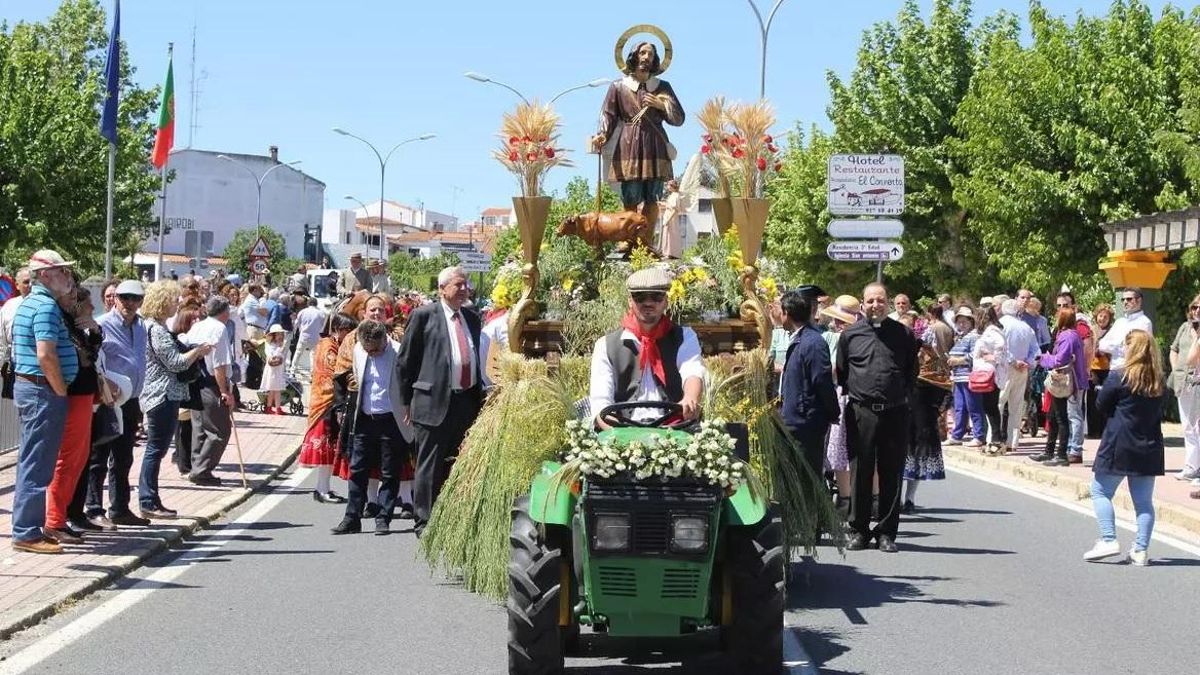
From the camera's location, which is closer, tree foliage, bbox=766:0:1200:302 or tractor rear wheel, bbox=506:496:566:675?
tractor rear wheel, bbox=506:496:566:675

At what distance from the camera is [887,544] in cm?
1256

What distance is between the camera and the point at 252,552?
11984mm

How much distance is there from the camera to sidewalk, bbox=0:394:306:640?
945 centimetres

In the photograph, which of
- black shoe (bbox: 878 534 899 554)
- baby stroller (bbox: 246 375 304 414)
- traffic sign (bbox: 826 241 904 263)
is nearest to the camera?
black shoe (bbox: 878 534 899 554)

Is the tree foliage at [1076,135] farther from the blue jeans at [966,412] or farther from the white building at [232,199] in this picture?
the white building at [232,199]

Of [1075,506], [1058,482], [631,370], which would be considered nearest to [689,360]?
[631,370]

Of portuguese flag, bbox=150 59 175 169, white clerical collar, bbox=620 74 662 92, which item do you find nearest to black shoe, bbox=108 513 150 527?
white clerical collar, bbox=620 74 662 92

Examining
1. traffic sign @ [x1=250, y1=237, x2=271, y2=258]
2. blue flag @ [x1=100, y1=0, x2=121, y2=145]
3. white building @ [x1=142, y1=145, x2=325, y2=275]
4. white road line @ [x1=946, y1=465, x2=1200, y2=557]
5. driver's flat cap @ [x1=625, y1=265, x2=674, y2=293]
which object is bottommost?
white road line @ [x1=946, y1=465, x2=1200, y2=557]

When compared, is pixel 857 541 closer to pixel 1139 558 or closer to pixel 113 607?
pixel 1139 558

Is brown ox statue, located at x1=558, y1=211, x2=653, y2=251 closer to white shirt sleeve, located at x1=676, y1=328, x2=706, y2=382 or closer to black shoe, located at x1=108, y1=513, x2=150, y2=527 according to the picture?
white shirt sleeve, located at x1=676, y1=328, x2=706, y2=382

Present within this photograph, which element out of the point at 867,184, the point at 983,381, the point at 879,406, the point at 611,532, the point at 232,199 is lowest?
the point at 611,532

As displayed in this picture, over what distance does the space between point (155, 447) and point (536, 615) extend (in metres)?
6.90

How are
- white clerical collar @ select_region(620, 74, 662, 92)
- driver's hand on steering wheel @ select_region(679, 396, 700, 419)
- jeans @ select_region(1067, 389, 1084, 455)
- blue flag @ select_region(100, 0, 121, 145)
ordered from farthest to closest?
blue flag @ select_region(100, 0, 121, 145) → jeans @ select_region(1067, 389, 1084, 455) → white clerical collar @ select_region(620, 74, 662, 92) → driver's hand on steering wheel @ select_region(679, 396, 700, 419)

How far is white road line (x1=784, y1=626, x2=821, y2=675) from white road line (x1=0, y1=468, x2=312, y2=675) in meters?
3.63
